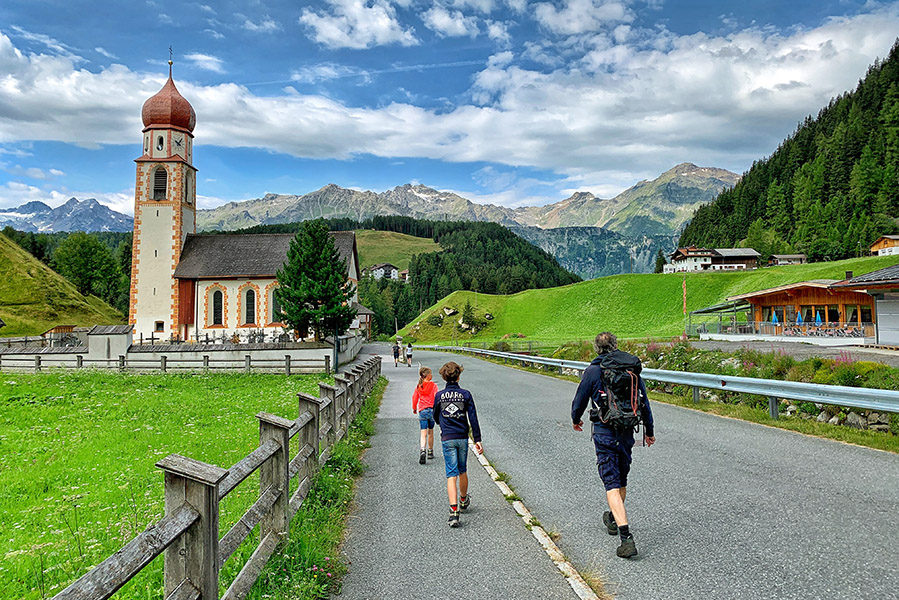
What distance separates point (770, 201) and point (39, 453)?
159 meters

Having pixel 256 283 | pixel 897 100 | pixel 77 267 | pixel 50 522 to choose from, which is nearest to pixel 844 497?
pixel 50 522

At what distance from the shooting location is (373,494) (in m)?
7.45

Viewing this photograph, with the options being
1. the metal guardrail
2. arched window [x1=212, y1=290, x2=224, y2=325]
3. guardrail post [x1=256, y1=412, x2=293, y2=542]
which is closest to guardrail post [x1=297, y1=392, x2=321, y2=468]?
guardrail post [x1=256, y1=412, x2=293, y2=542]

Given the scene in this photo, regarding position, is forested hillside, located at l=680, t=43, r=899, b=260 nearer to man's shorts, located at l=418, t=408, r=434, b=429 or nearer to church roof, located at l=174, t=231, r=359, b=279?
church roof, located at l=174, t=231, r=359, b=279

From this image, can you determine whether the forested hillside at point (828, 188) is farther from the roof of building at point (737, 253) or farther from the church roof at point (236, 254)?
the church roof at point (236, 254)

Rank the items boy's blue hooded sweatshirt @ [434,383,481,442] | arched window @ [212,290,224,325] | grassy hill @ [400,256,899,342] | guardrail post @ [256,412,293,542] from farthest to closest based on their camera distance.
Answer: grassy hill @ [400,256,899,342] < arched window @ [212,290,224,325] < boy's blue hooded sweatshirt @ [434,383,481,442] < guardrail post @ [256,412,293,542]

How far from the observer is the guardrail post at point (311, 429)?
6957 millimetres

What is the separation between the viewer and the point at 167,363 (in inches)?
1137

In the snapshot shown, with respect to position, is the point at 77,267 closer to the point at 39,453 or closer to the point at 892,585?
the point at 39,453

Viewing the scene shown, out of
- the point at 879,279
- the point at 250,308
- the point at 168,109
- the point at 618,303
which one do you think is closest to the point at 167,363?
the point at 250,308

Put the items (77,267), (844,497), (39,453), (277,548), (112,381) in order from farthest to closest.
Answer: (77,267) < (112,381) < (39,453) < (844,497) < (277,548)

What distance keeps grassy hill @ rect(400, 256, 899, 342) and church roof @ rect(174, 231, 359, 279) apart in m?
34.4

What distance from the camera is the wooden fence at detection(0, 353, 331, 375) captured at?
28328 mm

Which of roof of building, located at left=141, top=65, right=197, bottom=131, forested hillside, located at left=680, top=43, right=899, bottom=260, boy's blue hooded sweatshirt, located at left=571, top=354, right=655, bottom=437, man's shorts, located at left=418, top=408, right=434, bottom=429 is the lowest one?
man's shorts, located at left=418, top=408, right=434, bottom=429
